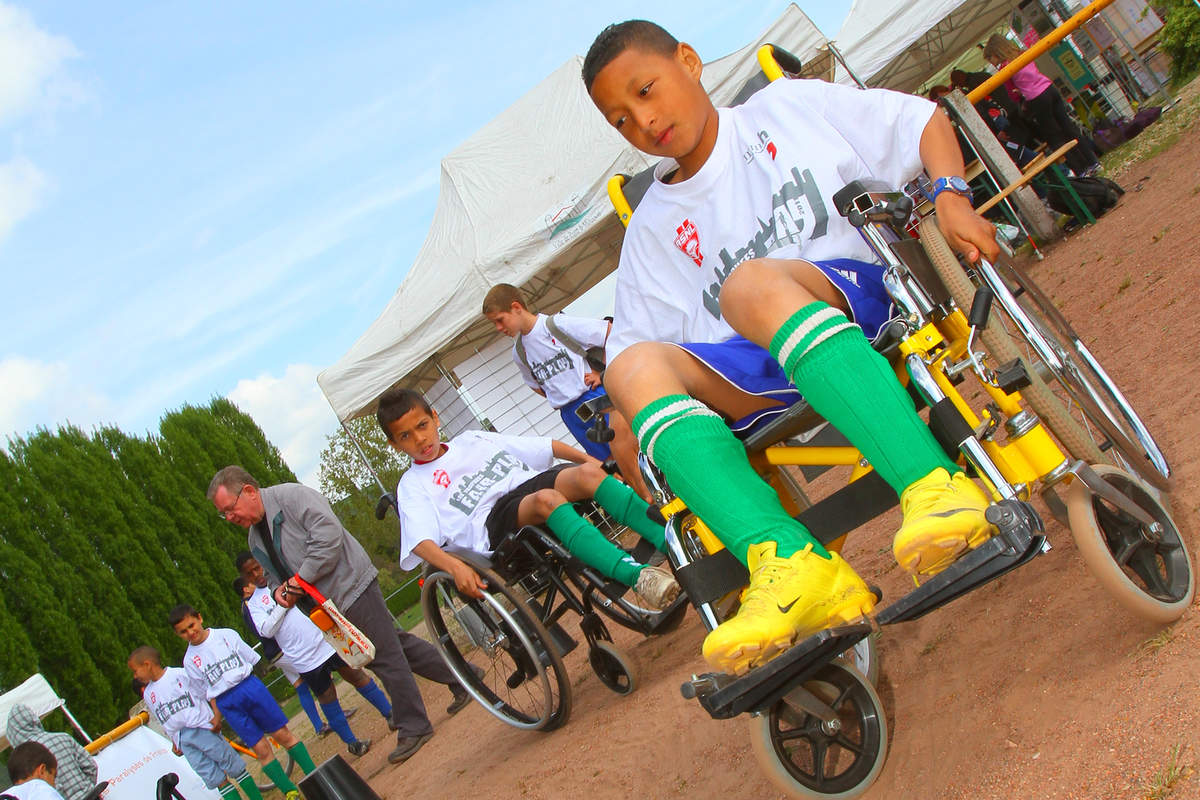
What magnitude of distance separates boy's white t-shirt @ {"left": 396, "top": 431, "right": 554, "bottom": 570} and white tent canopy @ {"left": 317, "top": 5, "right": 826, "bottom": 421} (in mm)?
5267

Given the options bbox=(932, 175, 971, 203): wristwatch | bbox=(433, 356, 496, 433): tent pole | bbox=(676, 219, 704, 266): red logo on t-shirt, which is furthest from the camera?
bbox=(433, 356, 496, 433): tent pole

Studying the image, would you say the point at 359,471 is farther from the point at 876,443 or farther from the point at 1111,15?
the point at 876,443

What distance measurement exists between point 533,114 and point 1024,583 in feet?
32.6

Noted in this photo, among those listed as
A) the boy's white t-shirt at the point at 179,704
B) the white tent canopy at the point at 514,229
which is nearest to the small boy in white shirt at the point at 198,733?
the boy's white t-shirt at the point at 179,704

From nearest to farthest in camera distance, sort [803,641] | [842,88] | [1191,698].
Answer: [1191,698]
[803,641]
[842,88]

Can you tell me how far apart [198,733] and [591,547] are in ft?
11.8

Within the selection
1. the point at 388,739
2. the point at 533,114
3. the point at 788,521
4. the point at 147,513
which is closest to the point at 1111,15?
the point at 533,114

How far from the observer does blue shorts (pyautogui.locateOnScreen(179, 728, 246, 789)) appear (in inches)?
225

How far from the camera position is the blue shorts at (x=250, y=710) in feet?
18.4

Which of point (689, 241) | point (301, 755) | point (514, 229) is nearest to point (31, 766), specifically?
point (301, 755)

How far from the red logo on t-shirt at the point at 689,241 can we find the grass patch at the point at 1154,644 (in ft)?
4.33

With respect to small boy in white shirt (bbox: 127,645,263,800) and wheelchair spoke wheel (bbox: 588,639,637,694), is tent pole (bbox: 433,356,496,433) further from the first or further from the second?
wheelchair spoke wheel (bbox: 588,639,637,694)

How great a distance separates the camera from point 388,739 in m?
5.99

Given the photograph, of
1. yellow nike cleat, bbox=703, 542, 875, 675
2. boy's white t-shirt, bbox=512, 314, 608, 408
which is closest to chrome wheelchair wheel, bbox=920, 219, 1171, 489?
yellow nike cleat, bbox=703, 542, 875, 675
